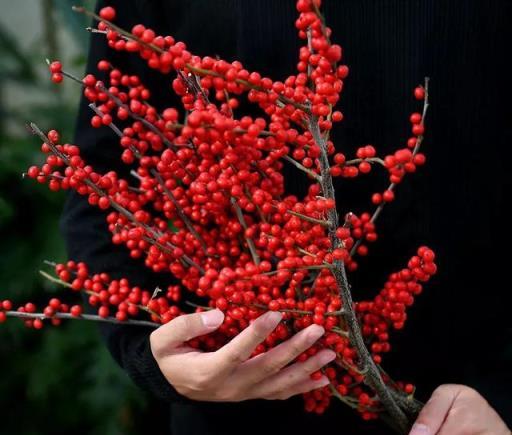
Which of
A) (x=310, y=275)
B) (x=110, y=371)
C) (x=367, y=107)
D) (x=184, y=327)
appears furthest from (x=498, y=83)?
(x=110, y=371)

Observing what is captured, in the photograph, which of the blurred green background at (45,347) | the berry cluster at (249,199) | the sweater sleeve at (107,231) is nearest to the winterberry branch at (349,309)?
the berry cluster at (249,199)

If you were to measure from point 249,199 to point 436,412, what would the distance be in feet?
0.92

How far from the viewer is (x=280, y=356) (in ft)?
1.71

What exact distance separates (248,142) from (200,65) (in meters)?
0.06

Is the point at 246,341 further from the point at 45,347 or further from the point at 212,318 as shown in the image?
the point at 45,347

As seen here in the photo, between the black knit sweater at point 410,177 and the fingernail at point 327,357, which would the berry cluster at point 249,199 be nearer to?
the fingernail at point 327,357

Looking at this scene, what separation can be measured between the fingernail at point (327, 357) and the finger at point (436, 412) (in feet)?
0.37

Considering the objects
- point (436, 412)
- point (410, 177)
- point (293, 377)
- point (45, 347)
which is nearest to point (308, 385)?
point (293, 377)

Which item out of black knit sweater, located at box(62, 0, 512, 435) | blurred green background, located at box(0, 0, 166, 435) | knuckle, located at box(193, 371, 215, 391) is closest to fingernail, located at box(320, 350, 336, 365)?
knuckle, located at box(193, 371, 215, 391)

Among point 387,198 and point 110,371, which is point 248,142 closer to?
point 387,198

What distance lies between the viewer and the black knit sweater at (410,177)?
65 cm

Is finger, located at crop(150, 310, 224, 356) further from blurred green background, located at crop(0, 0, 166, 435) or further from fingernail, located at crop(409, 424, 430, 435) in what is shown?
Answer: blurred green background, located at crop(0, 0, 166, 435)

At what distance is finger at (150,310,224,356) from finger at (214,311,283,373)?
0.02 m

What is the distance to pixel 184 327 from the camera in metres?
0.52
